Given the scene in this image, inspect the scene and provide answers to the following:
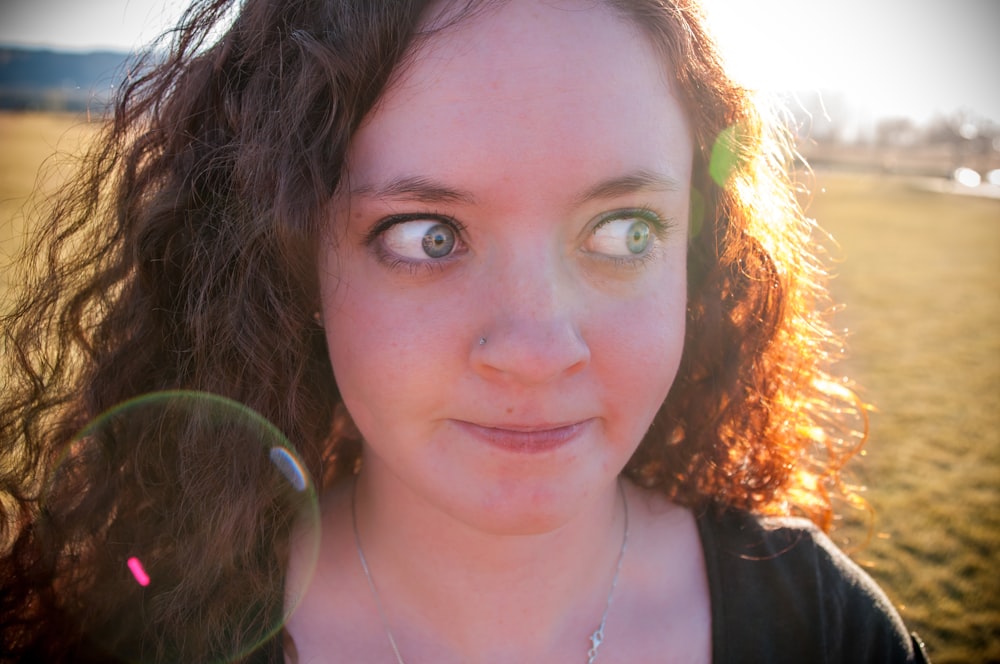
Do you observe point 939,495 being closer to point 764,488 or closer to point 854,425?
point 854,425

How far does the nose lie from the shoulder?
2.78 ft

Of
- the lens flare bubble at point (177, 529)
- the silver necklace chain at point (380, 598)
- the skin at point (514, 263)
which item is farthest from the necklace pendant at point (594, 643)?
the lens flare bubble at point (177, 529)

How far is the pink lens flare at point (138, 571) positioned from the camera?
154 centimetres

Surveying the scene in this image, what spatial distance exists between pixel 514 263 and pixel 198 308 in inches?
29.5

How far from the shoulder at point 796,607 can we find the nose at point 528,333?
847 millimetres

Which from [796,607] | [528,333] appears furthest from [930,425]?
[528,333]

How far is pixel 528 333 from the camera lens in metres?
1.16

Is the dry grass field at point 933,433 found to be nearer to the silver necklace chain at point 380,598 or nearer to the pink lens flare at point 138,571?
the silver necklace chain at point 380,598

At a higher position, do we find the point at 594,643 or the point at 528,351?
the point at 528,351

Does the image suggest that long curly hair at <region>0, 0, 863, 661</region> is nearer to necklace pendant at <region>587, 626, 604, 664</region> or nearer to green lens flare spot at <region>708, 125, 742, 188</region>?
green lens flare spot at <region>708, 125, 742, 188</region>

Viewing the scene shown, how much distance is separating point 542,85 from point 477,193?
23cm

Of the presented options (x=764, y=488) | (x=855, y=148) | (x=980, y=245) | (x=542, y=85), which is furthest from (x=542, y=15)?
(x=855, y=148)

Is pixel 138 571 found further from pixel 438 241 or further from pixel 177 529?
pixel 438 241

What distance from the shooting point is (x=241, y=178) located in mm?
1408
